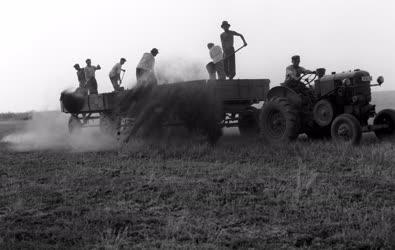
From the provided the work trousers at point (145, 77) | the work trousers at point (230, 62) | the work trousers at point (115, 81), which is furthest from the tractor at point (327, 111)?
the work trousers at point (115, 81)

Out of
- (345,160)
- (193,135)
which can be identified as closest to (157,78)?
(193,135)

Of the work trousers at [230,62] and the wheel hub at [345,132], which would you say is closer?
the wheel hub at [345,132]

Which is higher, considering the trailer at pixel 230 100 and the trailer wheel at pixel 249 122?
the trailer at pixel 230 100

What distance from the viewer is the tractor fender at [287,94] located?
1122 centimetres

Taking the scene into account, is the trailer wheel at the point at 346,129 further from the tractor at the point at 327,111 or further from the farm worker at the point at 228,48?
the farm worker at the point at 228,48

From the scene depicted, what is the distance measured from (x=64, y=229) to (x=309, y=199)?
9.21 ft

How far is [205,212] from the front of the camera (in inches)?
225

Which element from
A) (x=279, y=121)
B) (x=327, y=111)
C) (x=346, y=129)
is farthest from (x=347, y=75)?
(x=279, y=121)

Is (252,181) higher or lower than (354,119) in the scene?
lower

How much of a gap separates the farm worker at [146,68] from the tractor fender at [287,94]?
10.0 feet

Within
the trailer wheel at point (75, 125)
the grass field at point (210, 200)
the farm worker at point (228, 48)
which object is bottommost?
the grass field at point (210, 200)

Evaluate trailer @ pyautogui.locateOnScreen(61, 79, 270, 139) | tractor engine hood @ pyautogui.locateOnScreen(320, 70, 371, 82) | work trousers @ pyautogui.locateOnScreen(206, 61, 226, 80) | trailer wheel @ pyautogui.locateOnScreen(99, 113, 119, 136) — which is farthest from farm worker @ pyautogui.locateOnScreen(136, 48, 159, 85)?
tractor engine hood @ pyautogui.locateOnScreen(320, 70, 371, 82)

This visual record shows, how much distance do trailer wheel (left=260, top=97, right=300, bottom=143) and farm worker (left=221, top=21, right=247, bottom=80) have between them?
6.57 ft

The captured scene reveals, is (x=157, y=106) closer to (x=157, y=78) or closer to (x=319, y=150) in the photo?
(x=157, y=78)
